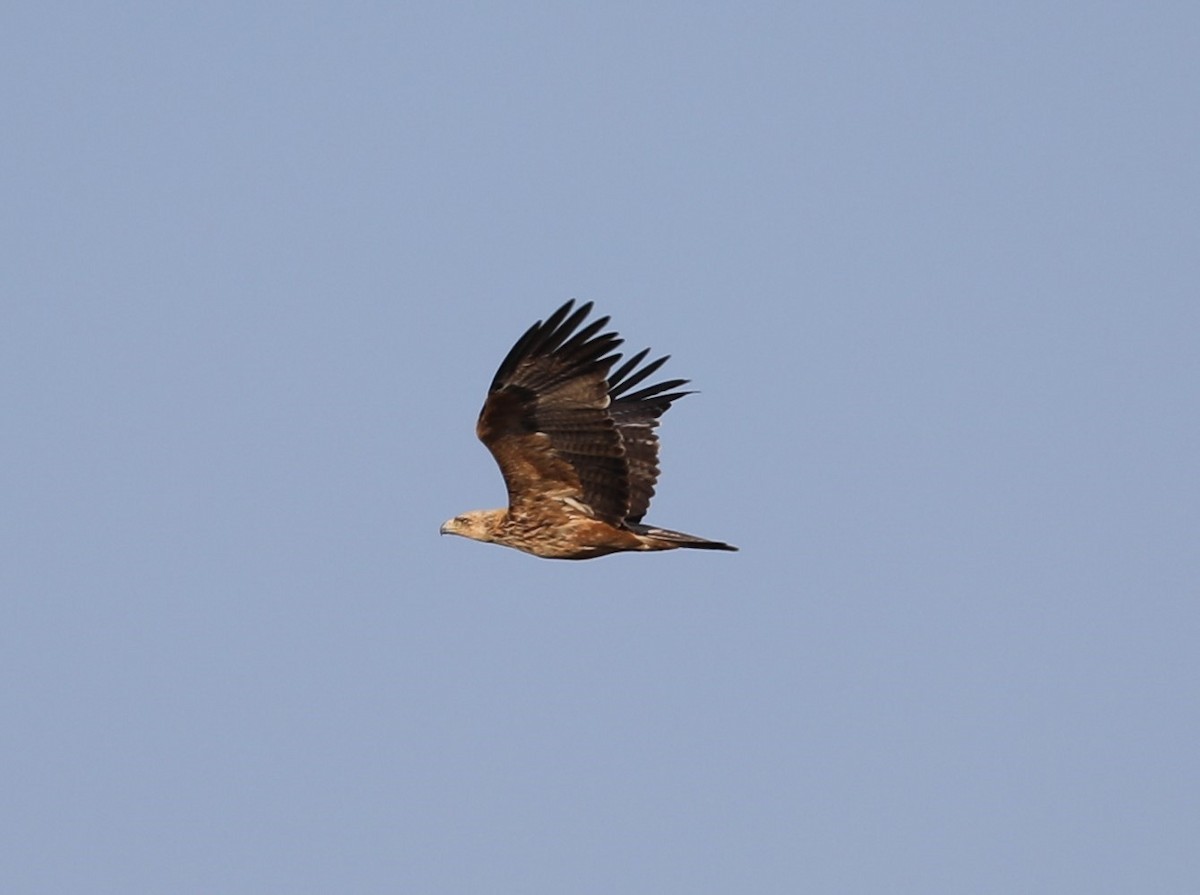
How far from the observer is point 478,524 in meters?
21.3

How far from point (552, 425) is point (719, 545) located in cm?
171

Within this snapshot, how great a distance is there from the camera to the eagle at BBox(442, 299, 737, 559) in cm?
1967

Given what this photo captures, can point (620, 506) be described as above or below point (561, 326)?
below

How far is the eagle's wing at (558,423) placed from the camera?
64.4ft

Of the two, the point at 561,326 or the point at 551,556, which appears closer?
the point at 561,326

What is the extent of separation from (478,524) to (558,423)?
5.51 ft

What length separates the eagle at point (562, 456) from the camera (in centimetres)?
1967

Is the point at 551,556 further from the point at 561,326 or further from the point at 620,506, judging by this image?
the point at 561,326

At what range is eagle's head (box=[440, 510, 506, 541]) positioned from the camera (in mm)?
21125

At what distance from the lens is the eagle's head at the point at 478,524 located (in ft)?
69.3

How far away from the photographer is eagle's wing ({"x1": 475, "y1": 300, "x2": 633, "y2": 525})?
19625 millimetres

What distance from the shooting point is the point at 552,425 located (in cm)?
2006

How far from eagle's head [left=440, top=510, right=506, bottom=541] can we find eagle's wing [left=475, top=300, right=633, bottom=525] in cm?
34

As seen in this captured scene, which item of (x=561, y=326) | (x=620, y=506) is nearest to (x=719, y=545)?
(x=620, y=506)
